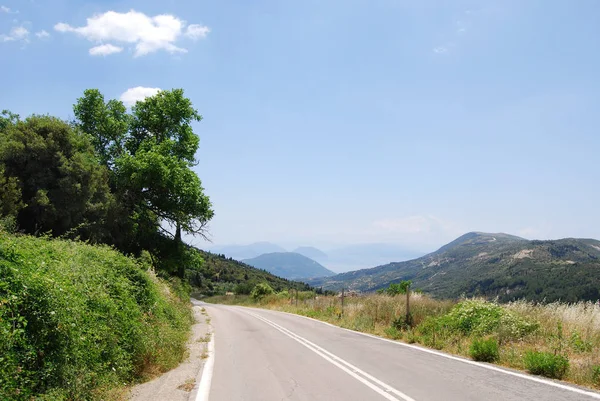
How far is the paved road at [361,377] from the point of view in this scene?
22.0 ft

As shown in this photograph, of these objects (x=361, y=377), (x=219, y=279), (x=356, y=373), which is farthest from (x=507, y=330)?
(x=219, y=279)

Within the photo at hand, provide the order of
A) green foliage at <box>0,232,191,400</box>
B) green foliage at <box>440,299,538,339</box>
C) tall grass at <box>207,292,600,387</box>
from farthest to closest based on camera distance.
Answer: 1. green foliage at <box>440,299,538,339</box>
2. tall grass at <box>207,292,600,387</box>
3. green foliage at <box>0,232,191,400</box>

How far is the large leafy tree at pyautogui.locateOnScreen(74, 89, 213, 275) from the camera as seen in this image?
2127 cm

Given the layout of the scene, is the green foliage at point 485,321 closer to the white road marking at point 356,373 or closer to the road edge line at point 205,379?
the white road marking at point 356,373

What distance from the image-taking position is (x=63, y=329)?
5484 mm

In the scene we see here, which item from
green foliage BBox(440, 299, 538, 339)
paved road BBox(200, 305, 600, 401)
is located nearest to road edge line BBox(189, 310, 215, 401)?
paved road BBox(200, 305, 600, 401)

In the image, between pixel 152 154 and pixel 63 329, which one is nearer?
pixel 63 329

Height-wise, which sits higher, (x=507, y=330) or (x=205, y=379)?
(x=507, y=330)

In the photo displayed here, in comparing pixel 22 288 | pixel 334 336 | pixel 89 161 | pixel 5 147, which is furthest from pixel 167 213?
pixel 22 288

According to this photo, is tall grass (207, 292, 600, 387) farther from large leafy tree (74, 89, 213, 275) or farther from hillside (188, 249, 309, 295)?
hillside (188, 249, 309, 295)

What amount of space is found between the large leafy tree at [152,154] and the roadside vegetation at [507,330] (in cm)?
1137

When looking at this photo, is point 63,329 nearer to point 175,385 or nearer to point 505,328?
point 175,385

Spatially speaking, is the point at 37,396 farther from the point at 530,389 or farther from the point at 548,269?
the point at 548,269

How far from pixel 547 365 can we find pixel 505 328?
3.62m
